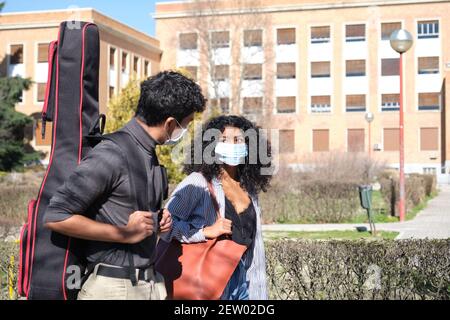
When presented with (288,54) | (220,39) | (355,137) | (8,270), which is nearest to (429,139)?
(355,137)

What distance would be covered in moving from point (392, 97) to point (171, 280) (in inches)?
1991

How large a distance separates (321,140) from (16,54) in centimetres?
2596

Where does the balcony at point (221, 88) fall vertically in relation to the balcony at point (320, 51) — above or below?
below

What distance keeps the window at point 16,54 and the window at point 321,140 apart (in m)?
24.8

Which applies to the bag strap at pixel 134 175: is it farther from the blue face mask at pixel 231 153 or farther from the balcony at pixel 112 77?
the balcony at pixel 112 77

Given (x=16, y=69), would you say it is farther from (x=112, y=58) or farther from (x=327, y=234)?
(x=327, y=234)

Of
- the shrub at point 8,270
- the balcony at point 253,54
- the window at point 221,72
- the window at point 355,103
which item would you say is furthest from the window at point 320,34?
the shrub at point 8,270

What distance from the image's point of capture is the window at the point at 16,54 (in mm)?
49844

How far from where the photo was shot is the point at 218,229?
3.48 meters

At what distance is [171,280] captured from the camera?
330cm

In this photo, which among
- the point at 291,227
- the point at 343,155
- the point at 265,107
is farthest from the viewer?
the point at 265,107

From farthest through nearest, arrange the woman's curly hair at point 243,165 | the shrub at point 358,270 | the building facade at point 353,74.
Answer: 1. the building facade at point 353,74
2. the shrub at point 358,270
3. the woman's curly hair at point 243,165
